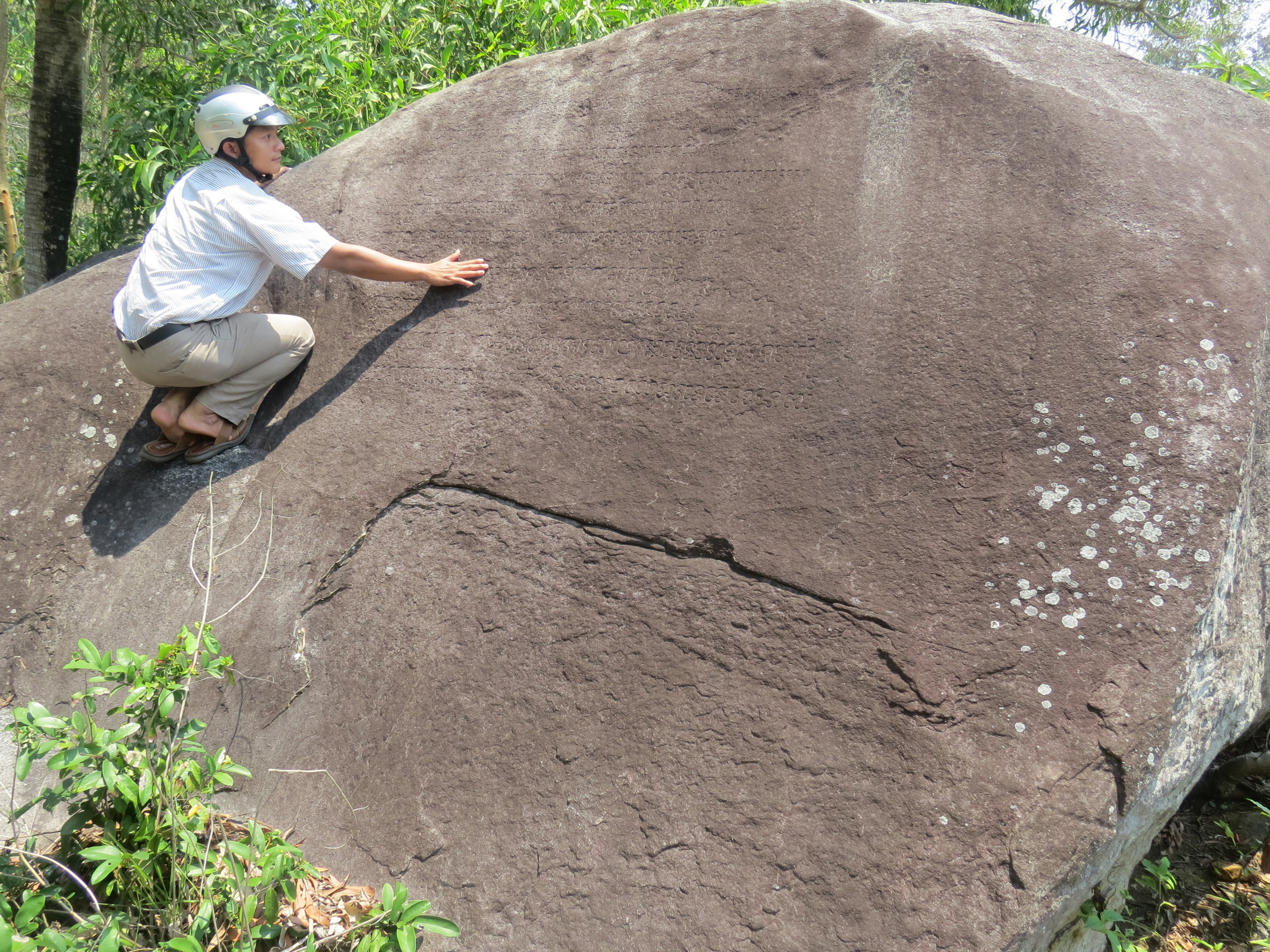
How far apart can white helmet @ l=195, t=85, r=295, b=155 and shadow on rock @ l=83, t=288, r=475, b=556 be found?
79 centimetres

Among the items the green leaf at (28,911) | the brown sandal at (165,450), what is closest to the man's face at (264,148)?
the brown sandal at (165,450)

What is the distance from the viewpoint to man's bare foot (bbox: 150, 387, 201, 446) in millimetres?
3102

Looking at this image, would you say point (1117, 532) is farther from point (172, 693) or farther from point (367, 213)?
point (367, 213)

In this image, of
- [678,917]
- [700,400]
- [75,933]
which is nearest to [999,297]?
[700,400]

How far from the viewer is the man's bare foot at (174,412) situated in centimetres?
310

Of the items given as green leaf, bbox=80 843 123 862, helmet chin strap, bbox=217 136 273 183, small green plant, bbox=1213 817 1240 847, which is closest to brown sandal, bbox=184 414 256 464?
helmet chin strap, bbox=217 136 273 183

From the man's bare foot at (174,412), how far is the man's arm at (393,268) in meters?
0.66

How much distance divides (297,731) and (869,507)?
1.64 m

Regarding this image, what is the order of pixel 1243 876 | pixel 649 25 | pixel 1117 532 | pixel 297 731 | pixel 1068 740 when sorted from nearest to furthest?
pixel 1068 740 → pixel 1117 532 → pixel 297 731 → pixel 1243 876 → pixel 649 25

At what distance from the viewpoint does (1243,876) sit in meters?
2.76

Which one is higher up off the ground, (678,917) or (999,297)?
(999,297)

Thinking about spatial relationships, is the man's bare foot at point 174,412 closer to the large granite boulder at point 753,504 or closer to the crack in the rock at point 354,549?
the large granite boulder at point 753,504

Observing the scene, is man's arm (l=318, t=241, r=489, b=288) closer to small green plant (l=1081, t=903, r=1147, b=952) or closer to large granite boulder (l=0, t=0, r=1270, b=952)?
large granite boulder (l=0, t=0, r=1270, b=952)

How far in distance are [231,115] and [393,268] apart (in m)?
0.75
